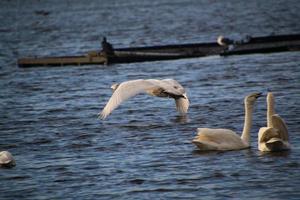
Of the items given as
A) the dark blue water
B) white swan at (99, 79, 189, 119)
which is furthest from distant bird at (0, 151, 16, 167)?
white swan at (99, 79, 189, 119)

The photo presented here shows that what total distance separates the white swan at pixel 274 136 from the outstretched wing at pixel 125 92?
295 centimetres

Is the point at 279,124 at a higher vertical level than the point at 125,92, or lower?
lower

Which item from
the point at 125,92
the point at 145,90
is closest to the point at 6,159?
the point at 125,92

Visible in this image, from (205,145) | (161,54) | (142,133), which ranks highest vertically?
(205,145)

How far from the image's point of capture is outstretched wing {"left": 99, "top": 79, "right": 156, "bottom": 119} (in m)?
19.0

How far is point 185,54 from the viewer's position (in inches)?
1464

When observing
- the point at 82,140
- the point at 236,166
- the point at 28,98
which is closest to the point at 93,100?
the point at 28,98

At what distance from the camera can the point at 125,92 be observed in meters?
19.2

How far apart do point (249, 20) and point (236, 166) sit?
57.4 metres

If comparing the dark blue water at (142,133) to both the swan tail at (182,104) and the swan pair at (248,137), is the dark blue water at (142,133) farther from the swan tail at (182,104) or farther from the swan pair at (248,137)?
the swan tail at (182,104)

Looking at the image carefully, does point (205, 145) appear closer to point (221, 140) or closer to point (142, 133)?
point (221, 140)

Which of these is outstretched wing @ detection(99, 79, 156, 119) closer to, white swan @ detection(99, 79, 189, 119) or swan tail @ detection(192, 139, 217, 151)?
white swan @ detection(99, 79, 189, 119)

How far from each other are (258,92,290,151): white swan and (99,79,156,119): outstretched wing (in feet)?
9.68

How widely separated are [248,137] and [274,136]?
0.64 metres
